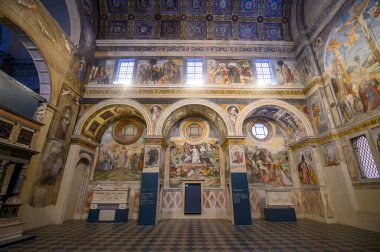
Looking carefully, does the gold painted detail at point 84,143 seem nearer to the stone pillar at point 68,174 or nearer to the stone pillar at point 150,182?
the stone pillar at point 68,174

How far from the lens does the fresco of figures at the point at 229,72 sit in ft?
39.8

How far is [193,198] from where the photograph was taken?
11344 mm

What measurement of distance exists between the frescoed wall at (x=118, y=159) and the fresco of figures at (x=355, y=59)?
12379mm

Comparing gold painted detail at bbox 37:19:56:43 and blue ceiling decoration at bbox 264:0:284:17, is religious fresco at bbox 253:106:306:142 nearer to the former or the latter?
blue ceiling decoration at bbox 264:0:284:17

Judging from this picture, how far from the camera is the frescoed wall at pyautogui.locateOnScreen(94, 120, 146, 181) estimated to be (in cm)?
1159

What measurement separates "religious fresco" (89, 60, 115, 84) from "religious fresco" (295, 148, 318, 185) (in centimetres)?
1394

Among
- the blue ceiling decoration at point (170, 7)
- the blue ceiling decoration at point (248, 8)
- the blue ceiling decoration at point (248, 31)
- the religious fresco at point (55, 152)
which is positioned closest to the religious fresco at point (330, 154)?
the blue ceiling decoration at point (248, 31)

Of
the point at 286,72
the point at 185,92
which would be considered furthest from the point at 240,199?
the point at 286,72

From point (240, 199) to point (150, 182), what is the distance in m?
5.22

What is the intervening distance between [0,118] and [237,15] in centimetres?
1572

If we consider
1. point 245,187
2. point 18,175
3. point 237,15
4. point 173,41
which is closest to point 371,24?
point 237,15

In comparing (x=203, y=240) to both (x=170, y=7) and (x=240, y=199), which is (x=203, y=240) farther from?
(x=170, y=7)

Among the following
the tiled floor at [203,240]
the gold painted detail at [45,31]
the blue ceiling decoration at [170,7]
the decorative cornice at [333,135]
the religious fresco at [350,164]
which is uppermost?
the blue ceiling decoration at [170,7]

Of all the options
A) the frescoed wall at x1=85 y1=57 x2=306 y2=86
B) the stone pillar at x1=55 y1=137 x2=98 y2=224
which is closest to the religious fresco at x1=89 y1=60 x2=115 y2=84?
the frescoed wall at x1=85 y1=57 x2=306 y2=86
